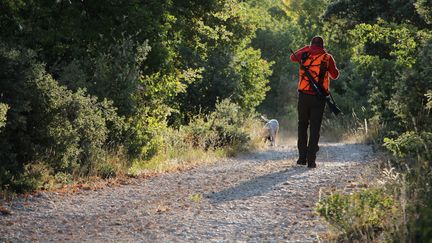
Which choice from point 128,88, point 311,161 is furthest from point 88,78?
point 311,161

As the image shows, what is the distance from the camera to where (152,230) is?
21.0 ft

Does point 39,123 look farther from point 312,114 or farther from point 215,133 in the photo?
point 215,133

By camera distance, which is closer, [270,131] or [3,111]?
[3,111]

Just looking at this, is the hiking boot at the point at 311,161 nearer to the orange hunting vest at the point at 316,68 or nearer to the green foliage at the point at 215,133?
the orange hunting vest at the point at 316,68

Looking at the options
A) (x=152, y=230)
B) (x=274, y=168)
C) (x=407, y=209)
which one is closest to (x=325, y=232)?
(x=407, y=209)

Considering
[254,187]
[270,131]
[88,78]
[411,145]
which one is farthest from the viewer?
[270,131]

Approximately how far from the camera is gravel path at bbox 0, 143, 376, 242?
621cm

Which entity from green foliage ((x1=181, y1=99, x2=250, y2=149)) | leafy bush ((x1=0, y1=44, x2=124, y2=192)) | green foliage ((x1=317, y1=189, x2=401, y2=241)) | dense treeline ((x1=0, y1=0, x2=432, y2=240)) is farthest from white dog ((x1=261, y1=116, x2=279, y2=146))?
green foliage ((x1=317, y1=189, x2=401, y2=241))

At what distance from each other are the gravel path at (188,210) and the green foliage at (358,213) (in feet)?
1.30

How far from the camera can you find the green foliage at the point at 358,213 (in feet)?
18.1

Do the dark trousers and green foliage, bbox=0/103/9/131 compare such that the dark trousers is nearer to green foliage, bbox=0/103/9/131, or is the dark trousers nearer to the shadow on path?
the shadow on path

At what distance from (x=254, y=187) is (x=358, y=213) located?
11.1 feet

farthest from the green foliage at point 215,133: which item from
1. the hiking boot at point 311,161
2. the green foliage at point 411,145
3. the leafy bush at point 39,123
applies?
the green foliage at point 411,145

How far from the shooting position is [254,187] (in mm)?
8906
